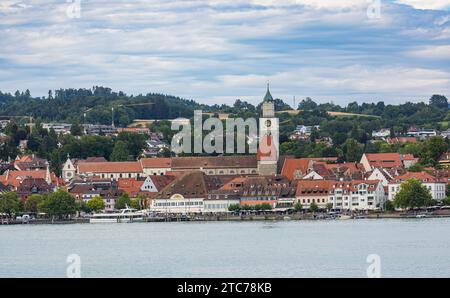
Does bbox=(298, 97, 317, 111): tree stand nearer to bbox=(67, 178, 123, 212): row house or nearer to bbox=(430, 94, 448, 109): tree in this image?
bbox=(430, 94, 448, 109): tree

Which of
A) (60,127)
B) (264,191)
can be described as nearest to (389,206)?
(264,191)

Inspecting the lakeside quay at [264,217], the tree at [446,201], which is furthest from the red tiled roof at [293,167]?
the tree at [446,201]

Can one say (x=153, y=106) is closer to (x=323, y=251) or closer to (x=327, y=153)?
(x=327, y=153)

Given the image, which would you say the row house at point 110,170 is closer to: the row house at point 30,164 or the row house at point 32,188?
the row house at point 30,164

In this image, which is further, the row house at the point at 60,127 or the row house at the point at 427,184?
the row house at the point at 60,127

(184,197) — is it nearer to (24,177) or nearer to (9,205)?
(9,205)
